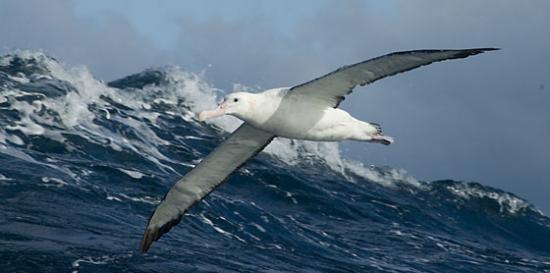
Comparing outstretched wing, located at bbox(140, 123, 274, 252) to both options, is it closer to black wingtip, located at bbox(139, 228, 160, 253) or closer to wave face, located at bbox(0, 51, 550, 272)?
black wingtip, located at bbox(139, 228, 160, 253)

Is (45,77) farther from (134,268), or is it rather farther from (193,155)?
(134,268)

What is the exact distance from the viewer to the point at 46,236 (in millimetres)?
15414

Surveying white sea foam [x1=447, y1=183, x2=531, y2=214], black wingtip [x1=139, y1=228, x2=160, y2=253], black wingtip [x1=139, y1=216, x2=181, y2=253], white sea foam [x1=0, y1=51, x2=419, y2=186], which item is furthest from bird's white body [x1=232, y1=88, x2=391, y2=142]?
white sea foam [x1=447, y1=183, x2=531, y2=214]

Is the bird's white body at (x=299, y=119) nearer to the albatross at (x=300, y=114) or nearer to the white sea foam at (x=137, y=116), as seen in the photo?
the albatross at (x=300, y=114)

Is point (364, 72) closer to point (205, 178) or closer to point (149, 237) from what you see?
point (205, 178)

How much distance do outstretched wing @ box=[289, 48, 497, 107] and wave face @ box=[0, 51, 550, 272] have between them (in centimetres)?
498

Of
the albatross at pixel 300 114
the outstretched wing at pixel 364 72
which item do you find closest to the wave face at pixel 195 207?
the albatross at pixel 300 114

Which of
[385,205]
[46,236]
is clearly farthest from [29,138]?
[385,205]

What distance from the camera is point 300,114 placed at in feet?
36.7

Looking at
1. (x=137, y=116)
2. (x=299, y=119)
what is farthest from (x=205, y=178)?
(x=137, y=116)

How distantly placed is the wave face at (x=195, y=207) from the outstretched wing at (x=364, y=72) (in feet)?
16.3

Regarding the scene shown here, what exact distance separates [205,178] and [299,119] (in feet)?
5.93

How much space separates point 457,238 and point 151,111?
12813 millimetres

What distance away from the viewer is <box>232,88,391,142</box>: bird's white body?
1100 centimetres
